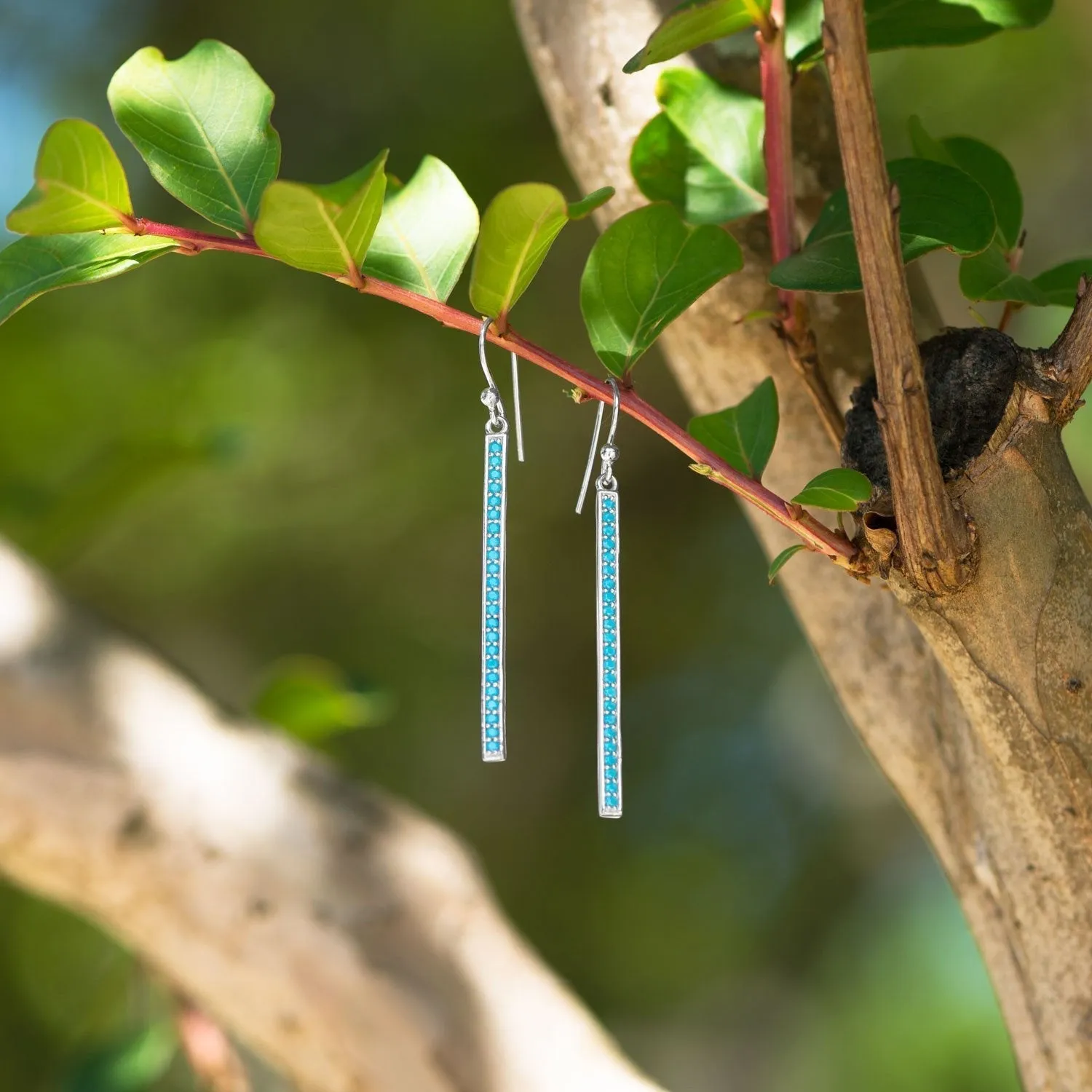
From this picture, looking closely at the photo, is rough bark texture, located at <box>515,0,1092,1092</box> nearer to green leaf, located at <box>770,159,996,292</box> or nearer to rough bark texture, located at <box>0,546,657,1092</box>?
green leaf, located at <box>770,159,996,292</box>

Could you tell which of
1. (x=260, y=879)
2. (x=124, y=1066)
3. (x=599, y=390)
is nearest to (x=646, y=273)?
(x=599, y=390)

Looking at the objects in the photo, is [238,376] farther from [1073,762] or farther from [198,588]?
[1073,762]

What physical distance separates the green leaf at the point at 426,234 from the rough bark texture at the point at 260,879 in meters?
0.43

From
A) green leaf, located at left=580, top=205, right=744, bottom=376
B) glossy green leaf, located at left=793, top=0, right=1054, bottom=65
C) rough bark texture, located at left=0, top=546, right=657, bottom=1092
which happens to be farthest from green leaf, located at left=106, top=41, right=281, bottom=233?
rough bark texture, located at left=0, top=546, right=657, bottom=1092

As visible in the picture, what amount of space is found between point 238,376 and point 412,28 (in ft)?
1.76

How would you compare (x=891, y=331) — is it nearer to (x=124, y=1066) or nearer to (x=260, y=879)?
(x=260, y=879)

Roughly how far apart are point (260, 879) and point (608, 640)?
0.35m

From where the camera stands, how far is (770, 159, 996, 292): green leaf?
409mm

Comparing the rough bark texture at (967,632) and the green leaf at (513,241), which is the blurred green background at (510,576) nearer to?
the rough bark texture at (967,632)

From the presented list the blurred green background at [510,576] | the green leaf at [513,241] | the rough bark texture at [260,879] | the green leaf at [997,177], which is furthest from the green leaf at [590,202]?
the blurred green background at [510,576]

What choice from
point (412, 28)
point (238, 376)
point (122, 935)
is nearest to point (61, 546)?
point (122, 935)

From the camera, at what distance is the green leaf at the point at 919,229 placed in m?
0.41

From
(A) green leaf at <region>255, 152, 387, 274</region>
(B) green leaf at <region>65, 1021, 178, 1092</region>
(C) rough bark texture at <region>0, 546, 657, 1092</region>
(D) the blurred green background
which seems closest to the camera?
(A) green leaf at <region>255, 152, 387, 274</region>

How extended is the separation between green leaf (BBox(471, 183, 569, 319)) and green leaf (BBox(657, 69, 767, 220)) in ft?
0.50
